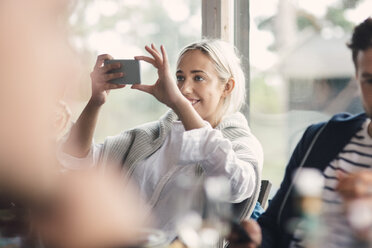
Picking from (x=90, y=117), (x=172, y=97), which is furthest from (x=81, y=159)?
(x=172, y=97)

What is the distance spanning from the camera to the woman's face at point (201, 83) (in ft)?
4.69

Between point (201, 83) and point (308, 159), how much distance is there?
555 mm

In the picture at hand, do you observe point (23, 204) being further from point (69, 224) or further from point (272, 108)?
point (272, 108)

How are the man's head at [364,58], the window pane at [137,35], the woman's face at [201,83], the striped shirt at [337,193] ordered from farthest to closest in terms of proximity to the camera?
the window pane at [137,35] < the woman's face at [201,83] < the man's head at [364,58] < the striped shirt at [337,193]

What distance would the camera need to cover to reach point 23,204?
70 cm

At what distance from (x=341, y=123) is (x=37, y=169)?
665 millimetres

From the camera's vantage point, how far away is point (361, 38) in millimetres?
863

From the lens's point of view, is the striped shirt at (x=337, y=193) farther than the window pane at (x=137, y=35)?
No

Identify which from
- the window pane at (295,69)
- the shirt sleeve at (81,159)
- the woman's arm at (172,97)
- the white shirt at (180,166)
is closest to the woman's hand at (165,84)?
the woman's arm at (172,97)

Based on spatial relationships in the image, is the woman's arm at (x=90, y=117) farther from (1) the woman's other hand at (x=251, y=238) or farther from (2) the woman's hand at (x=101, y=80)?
(1) the woman's other hand at (x=251, y=238)

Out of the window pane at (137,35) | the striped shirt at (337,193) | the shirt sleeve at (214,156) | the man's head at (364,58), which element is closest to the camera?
the striped shirt at (337,193)

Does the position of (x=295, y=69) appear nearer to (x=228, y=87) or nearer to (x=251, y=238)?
(x=228, y=87)

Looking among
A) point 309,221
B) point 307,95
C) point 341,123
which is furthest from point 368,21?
point 307,95

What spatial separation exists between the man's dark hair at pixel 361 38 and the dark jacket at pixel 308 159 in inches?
5.8
